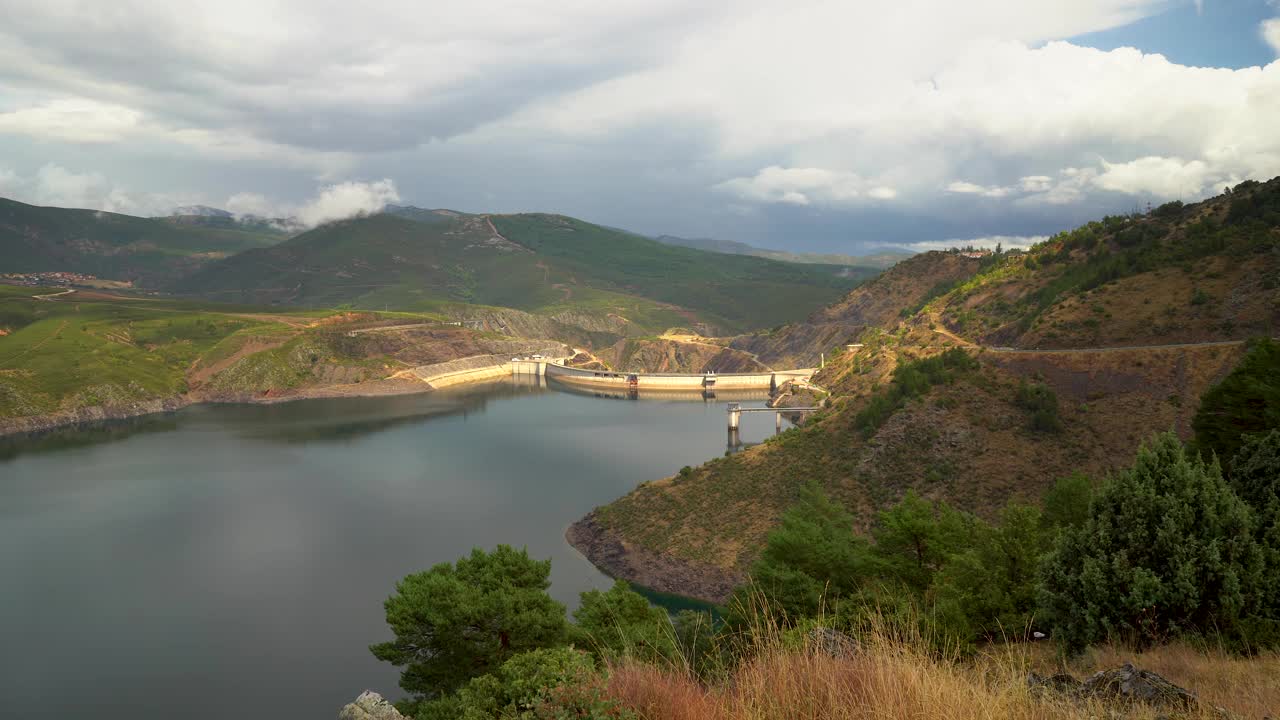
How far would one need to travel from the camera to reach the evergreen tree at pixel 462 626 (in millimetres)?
23750

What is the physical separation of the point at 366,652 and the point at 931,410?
3917 centimetres

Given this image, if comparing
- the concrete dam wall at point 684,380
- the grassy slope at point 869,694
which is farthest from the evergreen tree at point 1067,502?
the concrete dam wall at point 684,380

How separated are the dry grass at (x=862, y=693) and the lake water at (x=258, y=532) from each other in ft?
105

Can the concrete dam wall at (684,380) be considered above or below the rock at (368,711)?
below

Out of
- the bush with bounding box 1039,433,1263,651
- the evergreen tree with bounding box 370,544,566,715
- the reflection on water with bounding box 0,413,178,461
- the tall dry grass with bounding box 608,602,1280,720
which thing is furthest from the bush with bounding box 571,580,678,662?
the reflection on water with bounding box 0,413,178,461

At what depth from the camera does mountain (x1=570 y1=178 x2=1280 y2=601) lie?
152 ft

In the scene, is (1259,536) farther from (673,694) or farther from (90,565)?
(90,565)

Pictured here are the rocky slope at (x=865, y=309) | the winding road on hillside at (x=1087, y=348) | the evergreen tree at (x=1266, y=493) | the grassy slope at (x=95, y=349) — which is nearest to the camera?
the evergreen tree at (x=1266, y=493)

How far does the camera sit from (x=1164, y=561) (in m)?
12.2

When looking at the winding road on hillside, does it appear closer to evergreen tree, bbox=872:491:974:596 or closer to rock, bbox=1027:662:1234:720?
evergreen tree, bbox=872:491:974:596

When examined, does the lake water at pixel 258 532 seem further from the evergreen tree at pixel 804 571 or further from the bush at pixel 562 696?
the bush at pixel 562 696

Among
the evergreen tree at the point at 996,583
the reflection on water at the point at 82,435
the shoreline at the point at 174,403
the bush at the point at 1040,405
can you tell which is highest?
the bush at the point at 1040,405

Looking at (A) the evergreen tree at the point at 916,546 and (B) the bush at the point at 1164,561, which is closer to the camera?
(B) the bush at the point at 1164,561

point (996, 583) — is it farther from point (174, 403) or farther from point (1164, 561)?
point (174, 403)
